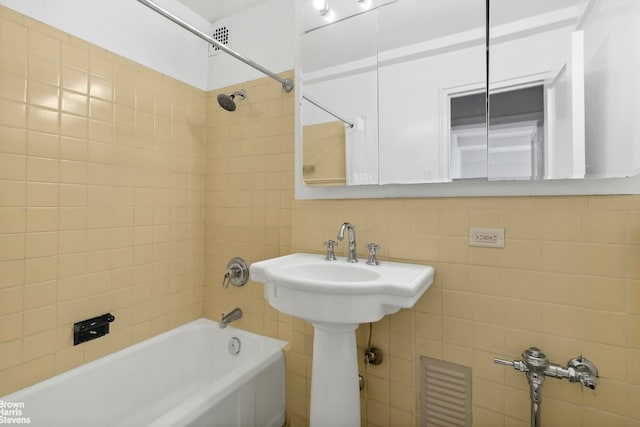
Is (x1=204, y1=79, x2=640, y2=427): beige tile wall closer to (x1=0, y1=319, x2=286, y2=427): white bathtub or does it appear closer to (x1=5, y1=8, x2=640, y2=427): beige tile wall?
(x1=5, y1=8, x2=640, y2=427): beige tile wall

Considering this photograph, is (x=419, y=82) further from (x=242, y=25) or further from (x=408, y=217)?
(x=242, y=25)

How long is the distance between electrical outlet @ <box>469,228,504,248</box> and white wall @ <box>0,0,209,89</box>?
5.87 ft

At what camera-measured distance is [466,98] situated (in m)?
1.13

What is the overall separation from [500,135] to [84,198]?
5.78 feet

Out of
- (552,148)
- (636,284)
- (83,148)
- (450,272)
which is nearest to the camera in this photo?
(636,284)

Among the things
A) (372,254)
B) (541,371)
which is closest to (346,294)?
(372,254)

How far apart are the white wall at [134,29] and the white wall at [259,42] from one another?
13 cm

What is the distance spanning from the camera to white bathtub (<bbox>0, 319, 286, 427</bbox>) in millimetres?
1142

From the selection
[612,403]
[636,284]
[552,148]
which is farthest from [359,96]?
[612,403]

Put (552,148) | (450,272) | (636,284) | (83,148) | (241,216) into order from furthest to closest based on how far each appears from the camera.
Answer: (241,216), (83,148), (450,272), (552,148), (636,284)

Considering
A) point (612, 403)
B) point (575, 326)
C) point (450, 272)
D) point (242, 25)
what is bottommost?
point (612, 403)

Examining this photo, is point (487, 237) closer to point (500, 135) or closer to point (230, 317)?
point (500, 135)

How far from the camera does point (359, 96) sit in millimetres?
1370

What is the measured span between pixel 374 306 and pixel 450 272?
1.33ft
